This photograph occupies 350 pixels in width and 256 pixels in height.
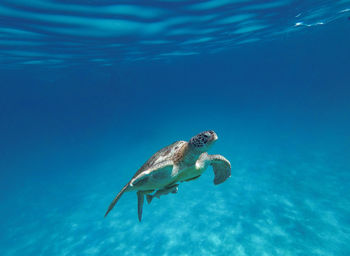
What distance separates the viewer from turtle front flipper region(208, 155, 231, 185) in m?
4.43

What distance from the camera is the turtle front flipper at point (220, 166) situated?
14.5 ft

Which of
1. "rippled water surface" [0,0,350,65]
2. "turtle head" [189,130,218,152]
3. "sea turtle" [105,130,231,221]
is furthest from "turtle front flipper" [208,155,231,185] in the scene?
"rippled water surface" [0,0,350,65]

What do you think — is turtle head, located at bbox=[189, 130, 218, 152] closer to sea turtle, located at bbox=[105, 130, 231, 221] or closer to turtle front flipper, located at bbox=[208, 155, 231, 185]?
sea turtle, located at bbox=[105, 130, 231, 221]

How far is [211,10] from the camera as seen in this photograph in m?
12.2

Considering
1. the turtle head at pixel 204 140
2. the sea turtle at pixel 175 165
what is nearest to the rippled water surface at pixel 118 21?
the sea turtle at pixel 175 165

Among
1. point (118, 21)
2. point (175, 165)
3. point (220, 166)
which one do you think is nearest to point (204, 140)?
point (175, 165)

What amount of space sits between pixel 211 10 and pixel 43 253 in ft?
46.2

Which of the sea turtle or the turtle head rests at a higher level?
the turtle head

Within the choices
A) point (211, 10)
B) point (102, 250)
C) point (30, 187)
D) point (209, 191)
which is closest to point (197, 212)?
point (209, 191)

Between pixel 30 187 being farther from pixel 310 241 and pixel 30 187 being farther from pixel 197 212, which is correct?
pixel 310 241

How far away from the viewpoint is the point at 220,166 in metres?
4.80

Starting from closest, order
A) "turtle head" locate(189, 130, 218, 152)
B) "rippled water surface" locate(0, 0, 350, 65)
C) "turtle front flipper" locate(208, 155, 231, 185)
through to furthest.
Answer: "turtle head" locate(189, 130, 218, 152) → "turtle front flipper" locate(208, 155, 231, 185) → "rippled water surface" locate(0, 0, 350, 65)

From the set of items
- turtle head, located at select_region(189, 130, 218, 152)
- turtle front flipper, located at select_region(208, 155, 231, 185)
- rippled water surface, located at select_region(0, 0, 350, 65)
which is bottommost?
turtle front flipper, located at select_region(208, 155, 231, 185)

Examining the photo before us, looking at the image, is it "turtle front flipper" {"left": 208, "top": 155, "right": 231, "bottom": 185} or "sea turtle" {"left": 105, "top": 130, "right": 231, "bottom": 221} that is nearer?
"sea turtle" {"left": 105, "top": 130, "right": 231, "bottom": 221}
